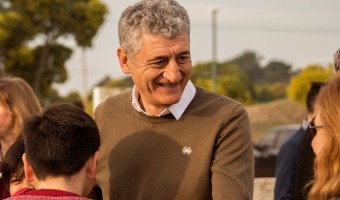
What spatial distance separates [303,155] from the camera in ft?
16.6

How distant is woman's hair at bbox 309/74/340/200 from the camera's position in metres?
3.38

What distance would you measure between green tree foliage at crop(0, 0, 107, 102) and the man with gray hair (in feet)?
81.1

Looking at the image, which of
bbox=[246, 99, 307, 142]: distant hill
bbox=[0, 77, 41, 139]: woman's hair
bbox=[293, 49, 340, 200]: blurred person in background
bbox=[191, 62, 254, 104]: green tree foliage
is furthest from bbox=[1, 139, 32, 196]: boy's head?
bbox=[191, 62, 254, 104]: green tree foliage

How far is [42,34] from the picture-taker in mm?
29672

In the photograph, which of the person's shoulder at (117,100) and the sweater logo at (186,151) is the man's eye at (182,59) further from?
the person's shoulder at (117,100)

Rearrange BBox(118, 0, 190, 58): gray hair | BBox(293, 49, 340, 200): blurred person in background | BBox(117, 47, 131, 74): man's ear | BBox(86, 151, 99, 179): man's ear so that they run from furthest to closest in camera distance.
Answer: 1. BBox(293, 49, 340, 200): blurred person in background
2. BBox(117, 47, 131, 74): man's ear
3. BBox(118, 0, 190, 58): gray hair
4. BBox(86, 151, 99, 179): man's ear

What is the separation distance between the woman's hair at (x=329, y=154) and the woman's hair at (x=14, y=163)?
1.73 metres

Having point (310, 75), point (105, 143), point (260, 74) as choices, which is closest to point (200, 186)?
point (105, 143)

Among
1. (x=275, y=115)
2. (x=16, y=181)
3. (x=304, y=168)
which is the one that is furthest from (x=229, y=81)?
(x=16, y=181)

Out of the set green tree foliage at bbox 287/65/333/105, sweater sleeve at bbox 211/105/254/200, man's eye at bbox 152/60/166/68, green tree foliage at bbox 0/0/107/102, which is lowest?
green tree foliage at bbox 287/65/333/105

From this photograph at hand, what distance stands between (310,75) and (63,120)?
38636 millimetres

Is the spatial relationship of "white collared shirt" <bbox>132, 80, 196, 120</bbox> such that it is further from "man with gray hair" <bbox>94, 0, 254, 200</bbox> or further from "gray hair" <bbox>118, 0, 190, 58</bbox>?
"gray hair" <bbox>118, 0, 190, 58</bbox>

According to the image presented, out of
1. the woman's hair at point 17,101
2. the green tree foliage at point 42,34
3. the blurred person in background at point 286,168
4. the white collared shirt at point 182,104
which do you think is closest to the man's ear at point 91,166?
the white collared shirt at point 182,104

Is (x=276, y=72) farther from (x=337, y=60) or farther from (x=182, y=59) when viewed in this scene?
(x=182, y=59)
